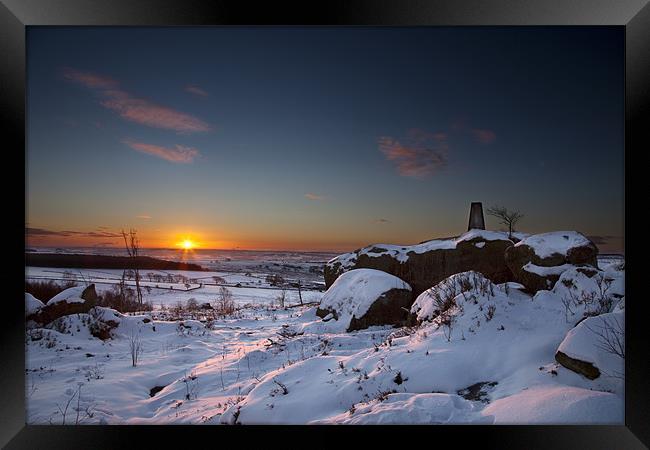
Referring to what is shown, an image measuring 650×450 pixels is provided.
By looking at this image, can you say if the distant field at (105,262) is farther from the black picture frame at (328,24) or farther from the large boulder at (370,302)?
the large boulder at (370,302)

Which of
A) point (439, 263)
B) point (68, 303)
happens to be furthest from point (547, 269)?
point (68, 303)

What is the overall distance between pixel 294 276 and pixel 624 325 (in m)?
4.99

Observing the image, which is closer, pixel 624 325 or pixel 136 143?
pixel 624 325

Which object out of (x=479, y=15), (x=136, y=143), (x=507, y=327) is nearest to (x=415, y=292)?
(x=507, y=327)

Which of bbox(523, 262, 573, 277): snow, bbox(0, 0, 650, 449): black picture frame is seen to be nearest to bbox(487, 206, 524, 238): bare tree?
bbox(523, 262, 573, 277): snow

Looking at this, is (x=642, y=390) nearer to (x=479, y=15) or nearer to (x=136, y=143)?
(x=479, y=15)

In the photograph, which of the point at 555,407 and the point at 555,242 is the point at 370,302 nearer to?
the point at 555,242

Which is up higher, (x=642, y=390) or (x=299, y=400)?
(x=642, y=390)

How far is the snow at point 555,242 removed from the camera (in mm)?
4090

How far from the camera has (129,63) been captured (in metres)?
3.34

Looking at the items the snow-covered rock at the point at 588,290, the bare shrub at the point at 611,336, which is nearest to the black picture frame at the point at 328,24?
the bare shrub at the point at 611,336

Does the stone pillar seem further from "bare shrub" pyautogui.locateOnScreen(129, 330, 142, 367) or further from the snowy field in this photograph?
"bare shrub" pyautogui.locateOnScreen(129, 330, 142, 367)

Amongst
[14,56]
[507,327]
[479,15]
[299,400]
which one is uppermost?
[479,15]

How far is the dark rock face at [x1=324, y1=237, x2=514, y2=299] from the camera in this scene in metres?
5.77
